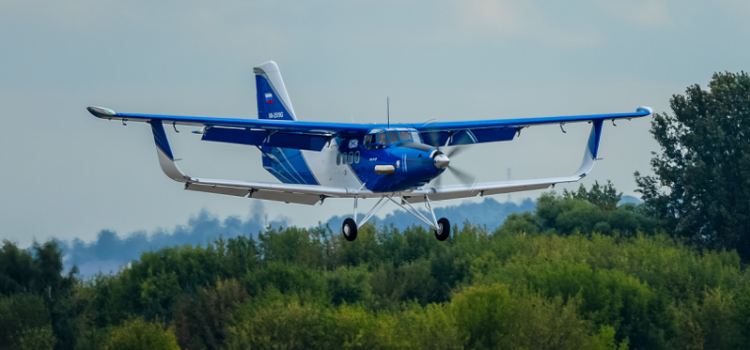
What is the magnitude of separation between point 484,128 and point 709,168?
78.8m

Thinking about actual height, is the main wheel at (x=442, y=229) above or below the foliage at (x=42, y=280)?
above

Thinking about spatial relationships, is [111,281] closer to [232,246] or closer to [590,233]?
[232,246]

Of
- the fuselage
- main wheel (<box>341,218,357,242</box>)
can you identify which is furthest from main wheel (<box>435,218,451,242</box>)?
main wheel (<box>341,218,357,242</box>)

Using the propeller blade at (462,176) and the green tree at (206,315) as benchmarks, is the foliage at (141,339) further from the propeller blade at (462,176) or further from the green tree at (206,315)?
the propeller blade at (462,176)

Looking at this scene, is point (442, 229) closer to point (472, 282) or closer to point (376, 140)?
point (376, 140)

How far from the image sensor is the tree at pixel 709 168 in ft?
361

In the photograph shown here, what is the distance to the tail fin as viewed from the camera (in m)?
44.1

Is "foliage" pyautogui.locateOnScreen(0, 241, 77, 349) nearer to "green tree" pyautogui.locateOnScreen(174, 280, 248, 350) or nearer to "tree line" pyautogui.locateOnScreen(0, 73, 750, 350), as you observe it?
"tree line" pyautogui.locateOnScreen(0, 73, 750, 350)

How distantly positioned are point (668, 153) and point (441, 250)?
25838 millimetres

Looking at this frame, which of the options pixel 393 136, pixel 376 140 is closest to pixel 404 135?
pixel 393 136

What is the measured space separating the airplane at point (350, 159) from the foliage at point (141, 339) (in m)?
54.3

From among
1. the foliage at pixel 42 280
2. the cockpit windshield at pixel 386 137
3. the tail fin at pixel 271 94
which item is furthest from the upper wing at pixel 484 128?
the foliage at pixel 42 280

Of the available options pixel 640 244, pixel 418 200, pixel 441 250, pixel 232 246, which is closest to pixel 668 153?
pixel 640 244

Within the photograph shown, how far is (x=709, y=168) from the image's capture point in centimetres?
11156
